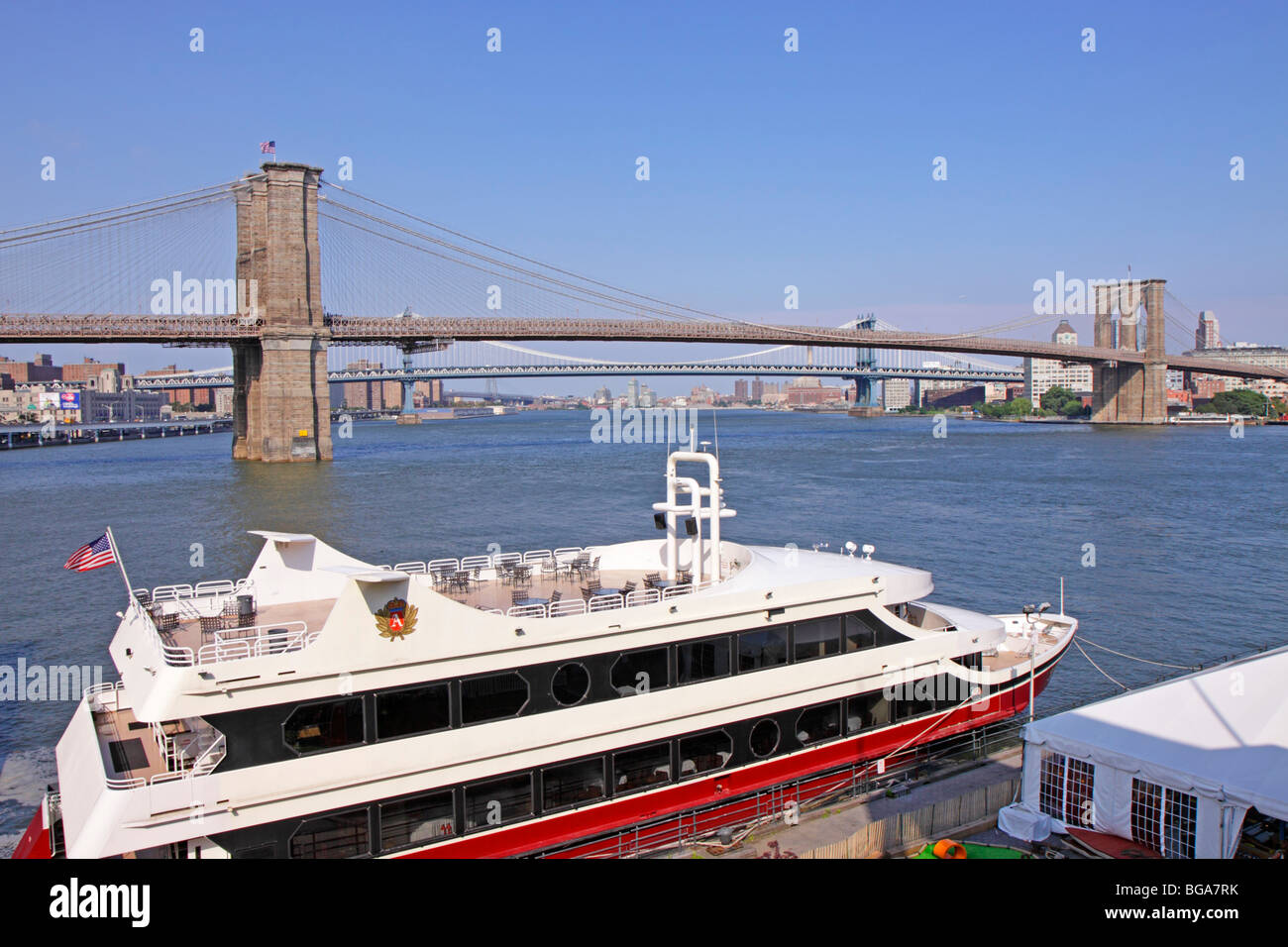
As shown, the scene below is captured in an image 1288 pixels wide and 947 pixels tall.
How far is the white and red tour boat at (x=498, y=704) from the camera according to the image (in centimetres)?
789

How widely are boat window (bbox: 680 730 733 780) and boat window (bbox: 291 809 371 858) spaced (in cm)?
332

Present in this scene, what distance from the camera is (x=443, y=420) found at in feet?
586

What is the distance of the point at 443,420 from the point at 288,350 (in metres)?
125

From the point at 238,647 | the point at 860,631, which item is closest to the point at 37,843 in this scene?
the point at 238,647

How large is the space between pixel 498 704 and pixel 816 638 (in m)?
3.81

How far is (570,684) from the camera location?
30.9 ft

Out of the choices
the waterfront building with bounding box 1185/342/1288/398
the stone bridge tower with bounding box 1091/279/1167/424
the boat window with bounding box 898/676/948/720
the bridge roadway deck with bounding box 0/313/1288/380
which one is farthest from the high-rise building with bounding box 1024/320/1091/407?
the boat window with bounding box 898/676/948/720

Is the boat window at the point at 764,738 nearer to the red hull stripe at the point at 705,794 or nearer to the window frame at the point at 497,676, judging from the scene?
the red hull stripe at the point at 705,794

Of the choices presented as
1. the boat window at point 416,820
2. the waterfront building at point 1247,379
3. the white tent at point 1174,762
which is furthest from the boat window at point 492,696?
the waterfront building at point 1247,379

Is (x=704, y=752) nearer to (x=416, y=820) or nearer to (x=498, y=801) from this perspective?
(x=498, y=801)

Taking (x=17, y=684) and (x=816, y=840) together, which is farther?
(x=17, y=684)

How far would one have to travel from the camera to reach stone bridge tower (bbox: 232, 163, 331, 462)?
5434 centimetres
